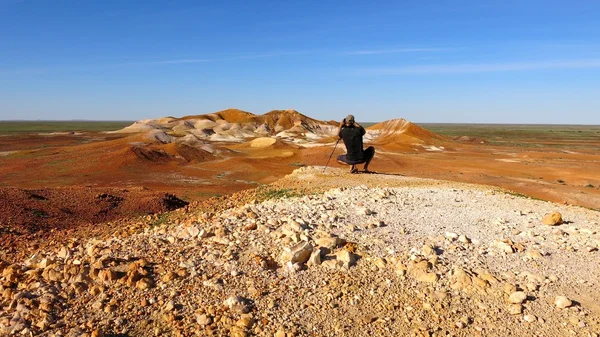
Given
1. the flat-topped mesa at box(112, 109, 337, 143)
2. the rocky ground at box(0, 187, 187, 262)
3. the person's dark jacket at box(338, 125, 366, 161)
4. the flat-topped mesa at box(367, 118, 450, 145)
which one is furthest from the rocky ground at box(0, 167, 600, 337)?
the flat-topped mesa at box(112, 109, 337, 143)

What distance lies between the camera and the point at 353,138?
11922 mm

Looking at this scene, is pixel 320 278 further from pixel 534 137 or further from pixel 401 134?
pixel 534 137

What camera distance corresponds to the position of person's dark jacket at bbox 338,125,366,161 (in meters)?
11.9

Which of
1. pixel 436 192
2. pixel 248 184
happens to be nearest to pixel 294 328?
pixel 436 192

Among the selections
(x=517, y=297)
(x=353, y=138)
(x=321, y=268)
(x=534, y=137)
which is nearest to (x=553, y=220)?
(x=517, y=297)

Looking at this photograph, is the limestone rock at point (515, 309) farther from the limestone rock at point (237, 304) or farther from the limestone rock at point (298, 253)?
the limestone rock at point (237, 304)

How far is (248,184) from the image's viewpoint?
26.0 metres

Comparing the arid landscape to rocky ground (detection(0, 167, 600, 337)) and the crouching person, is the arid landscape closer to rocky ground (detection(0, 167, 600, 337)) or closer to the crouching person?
rocky ground (detection(0, 167, 600, 337))

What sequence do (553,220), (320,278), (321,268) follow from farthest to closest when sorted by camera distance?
(553,220), (321,268), (320,278)

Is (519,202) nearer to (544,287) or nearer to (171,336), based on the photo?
(544,287)

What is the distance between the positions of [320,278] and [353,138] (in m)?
6.67

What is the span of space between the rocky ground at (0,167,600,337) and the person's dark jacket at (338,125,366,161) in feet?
13.0

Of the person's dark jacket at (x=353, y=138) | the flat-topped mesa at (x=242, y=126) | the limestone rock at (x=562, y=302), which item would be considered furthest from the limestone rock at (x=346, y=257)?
the flat-topped mesa at (x=242, y=126)

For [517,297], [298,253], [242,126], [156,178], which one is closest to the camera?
[517,297]
